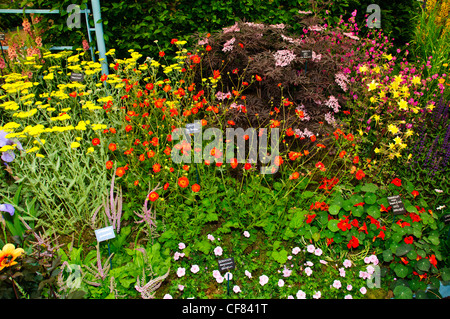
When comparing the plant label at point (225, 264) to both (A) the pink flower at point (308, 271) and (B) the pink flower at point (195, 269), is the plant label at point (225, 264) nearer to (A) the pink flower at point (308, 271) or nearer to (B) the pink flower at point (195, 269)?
(B) the pink flower at point (195, 269)

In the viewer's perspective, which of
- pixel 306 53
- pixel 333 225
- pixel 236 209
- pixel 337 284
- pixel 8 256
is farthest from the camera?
pixel 306 53

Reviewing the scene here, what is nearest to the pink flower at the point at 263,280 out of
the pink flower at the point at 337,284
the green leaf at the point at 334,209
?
the pink flower at the point at 337,284

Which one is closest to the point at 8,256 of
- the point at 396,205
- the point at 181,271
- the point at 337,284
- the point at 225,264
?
the point at 181,271

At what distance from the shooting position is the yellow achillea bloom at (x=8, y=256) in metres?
1.39

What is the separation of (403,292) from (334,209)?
643 mm

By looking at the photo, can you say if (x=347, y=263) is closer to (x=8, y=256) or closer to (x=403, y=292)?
(x=403, y=292)

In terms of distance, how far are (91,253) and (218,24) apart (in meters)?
3.10

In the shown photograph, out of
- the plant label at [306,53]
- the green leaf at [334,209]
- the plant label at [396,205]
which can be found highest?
the plant label at [306,53]

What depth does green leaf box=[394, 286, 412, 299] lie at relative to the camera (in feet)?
6.08

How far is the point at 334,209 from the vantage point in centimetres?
223

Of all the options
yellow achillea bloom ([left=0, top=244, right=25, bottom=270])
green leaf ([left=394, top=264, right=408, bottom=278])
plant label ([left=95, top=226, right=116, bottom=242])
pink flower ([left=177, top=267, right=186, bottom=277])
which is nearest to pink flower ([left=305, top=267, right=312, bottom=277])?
green leaf ([left=394, top=264, right=408, bottom=278])

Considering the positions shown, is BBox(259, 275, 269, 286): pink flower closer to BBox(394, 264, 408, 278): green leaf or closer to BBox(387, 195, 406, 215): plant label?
BBox(394, 264, 408, 278): green leaf

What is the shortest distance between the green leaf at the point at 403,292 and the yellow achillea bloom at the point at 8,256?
2079 millimetres
